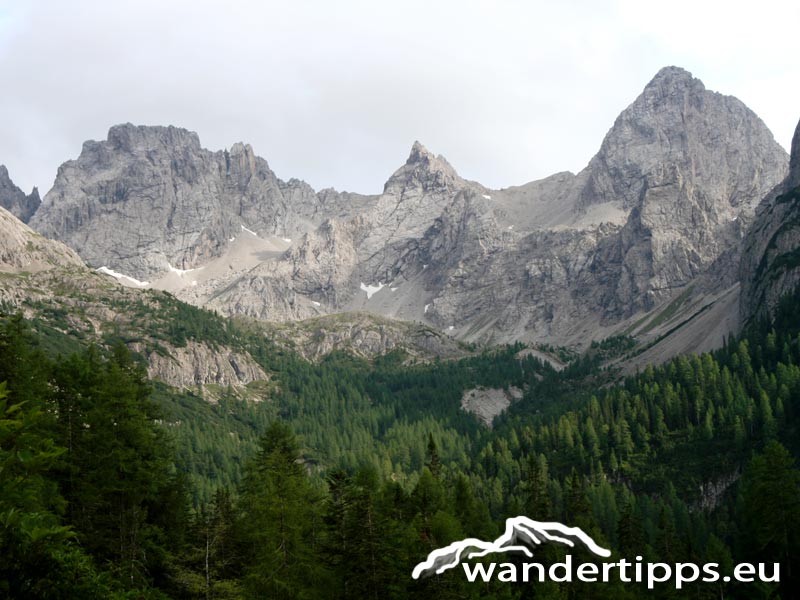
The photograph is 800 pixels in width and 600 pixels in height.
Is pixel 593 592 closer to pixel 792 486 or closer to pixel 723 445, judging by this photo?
pixel 792 486

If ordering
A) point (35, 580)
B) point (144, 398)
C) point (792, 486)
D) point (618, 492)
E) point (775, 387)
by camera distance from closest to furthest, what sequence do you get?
point (35, 580) → point (144, 398) → point (792, 486) → point (618, 492) → point (775, 387)

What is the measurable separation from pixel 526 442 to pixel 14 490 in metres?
166

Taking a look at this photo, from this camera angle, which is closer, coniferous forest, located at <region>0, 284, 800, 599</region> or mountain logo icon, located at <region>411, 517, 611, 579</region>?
coniferous forest, located at <region>0, 284, 800, 599</region>

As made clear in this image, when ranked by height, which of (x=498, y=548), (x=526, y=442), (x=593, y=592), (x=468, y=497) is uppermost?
(x=526, y=442)

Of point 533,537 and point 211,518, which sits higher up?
point 211,518

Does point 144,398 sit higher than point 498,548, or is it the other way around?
point 144,398

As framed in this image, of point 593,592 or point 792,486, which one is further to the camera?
point 792,486

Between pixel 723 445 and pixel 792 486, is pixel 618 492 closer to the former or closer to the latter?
pixel 723 445

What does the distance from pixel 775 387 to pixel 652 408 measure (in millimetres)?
26241

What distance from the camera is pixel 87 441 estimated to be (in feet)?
135

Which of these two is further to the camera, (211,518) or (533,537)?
(533,537)

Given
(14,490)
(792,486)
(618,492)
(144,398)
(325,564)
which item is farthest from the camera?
(618,492)

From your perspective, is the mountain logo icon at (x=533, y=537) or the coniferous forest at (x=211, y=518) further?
the mountain logo icon at (x=533, y=537)

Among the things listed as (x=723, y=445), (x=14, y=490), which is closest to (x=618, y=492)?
(x=723, y=445)
